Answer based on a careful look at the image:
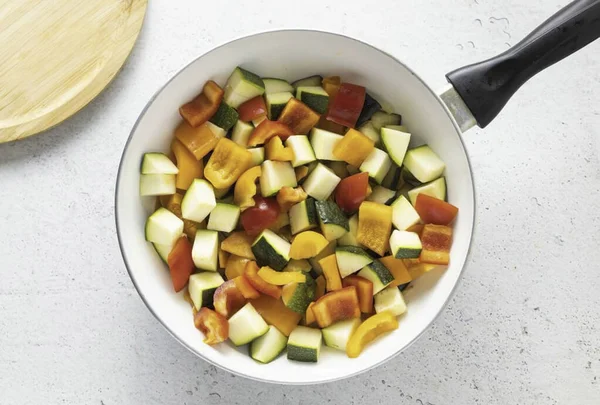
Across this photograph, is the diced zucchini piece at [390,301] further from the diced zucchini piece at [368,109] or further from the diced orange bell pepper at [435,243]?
the diced zucchini piece at [368,109]

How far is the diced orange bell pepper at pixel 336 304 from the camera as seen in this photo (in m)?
1.57

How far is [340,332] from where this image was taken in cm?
158

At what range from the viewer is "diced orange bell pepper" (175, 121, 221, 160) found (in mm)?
1610

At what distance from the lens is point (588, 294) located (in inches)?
74.2

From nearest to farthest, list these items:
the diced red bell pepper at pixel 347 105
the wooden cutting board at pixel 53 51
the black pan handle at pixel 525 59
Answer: the black pan handle at pixel 525 59 < the diced red bell pepper at pixel 347 105 < the wooden cutting board at pixel 53 51

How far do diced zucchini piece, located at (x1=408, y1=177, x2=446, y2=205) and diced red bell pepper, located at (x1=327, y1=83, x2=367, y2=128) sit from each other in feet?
0.77

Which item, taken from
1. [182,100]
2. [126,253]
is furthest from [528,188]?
[126,253]

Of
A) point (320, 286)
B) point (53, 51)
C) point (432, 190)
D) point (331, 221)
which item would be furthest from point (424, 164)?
point (53, 51)

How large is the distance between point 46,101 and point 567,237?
5.10 feet

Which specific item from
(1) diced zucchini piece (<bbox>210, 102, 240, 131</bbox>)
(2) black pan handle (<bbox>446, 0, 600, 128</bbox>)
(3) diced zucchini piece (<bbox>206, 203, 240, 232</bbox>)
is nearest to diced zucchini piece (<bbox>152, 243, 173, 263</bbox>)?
(3) diced zucchini piece (<bbox>206, 203, 240, 232</bbox>)

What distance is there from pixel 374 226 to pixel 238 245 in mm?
343

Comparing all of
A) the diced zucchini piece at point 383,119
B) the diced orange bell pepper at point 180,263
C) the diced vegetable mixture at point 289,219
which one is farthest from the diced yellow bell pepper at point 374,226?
the diced orange bell pepper at point 180,263

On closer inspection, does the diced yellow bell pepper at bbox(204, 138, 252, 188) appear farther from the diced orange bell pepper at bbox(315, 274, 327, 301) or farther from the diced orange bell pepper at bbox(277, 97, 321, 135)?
the diced orange bell pepper at bbox(315, 274, 327, 301)

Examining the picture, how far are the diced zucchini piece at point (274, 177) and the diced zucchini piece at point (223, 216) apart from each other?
0.09 metres
